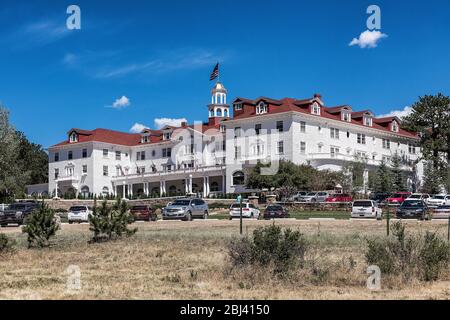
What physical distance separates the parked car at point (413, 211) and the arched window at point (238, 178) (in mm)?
36991

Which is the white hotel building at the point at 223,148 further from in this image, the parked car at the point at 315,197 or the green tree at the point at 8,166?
the green tree at the point at 8,166

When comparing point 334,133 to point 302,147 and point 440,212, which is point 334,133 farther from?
point 440,212

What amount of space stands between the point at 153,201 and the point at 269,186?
15.1 meters

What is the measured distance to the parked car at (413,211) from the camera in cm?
4431

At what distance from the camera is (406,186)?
3410 inches

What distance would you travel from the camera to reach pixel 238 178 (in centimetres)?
8269

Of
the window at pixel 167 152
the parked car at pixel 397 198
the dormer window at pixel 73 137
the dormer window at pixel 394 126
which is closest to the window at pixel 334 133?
the dormer window at pixel 394 126

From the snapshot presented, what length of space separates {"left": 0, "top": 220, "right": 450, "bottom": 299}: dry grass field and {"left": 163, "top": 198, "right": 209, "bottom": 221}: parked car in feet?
70.4

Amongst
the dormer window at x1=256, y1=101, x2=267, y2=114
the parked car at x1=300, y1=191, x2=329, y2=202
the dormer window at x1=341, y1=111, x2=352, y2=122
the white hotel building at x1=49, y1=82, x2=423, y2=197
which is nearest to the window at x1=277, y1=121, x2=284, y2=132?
the white hotel building at x1=49, y1=82, x2=423, y2=197

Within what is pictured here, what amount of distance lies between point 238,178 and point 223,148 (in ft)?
28.5

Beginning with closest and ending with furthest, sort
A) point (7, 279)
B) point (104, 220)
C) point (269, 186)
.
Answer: point (7, 279) < point (104, 220) < point (269, 186)
